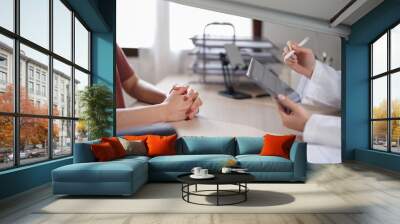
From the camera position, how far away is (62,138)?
696cm

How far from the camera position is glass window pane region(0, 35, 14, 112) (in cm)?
486

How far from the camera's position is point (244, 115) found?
9.09 metres

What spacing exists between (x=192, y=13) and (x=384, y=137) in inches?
193

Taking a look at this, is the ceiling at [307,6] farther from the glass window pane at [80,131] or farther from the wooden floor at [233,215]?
the glass window pane at [80,131]

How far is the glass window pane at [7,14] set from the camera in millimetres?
4840

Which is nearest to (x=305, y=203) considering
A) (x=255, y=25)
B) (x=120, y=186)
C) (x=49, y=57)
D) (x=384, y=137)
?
(x=120, y=186)

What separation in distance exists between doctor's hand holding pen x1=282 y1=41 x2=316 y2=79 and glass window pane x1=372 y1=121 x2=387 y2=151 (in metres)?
1.84

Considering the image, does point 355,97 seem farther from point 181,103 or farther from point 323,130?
point 181,103

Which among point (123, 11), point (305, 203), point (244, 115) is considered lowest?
point (305, 203)

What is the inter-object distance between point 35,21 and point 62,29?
1.08 m

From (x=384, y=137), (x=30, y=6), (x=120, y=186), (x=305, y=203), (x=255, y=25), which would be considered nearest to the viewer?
(x=305, y=203)

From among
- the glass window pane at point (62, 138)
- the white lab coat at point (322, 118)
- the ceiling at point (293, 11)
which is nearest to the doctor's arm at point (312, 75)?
the white lab coat at point (322, 118)

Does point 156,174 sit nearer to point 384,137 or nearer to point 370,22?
point 384,137

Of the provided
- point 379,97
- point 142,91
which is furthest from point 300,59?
point 142,91
